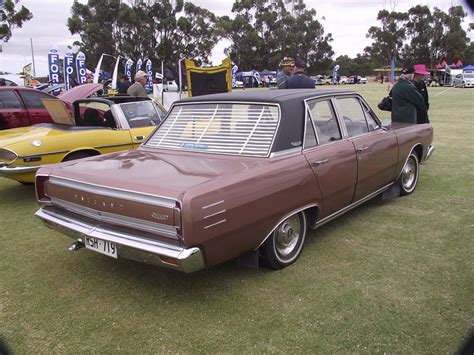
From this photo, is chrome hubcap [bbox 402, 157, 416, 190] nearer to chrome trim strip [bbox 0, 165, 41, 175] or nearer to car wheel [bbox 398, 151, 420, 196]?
car wheel [bbox 398, 151, 420, 196]

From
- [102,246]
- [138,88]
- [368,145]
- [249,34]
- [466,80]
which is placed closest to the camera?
[102,246]

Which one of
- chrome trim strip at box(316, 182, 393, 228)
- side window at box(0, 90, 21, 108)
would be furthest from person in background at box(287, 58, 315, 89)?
side window at box(0, 90, 21, 108)

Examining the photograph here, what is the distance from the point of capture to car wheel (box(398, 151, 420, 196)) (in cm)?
540

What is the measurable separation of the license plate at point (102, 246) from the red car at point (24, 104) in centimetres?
513

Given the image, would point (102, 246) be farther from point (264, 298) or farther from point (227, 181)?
point (264, 298)

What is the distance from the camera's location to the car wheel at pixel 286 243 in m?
3.37

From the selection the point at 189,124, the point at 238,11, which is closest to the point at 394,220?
the point at 189,124

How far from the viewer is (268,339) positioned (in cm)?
264

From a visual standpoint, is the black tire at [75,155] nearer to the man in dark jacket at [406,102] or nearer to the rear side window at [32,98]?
the rear side window at [32,98]

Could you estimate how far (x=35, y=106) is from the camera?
838 cm

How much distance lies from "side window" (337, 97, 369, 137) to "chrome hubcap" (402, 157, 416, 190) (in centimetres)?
116

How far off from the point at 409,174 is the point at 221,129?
9.90ft

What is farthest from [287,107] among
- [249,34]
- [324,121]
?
[249,34]

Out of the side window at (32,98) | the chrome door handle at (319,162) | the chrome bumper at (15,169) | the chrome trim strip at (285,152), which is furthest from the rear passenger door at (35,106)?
the chrome door handle at (319,162)
